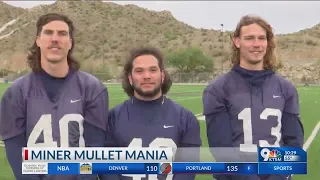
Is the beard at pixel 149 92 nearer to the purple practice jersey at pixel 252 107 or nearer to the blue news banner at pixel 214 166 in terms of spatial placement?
the purple practice jersey at pixel 252 107

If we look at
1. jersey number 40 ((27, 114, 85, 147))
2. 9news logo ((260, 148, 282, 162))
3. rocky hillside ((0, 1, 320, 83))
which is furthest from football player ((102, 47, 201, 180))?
rocky hillside ((0, 1, 320, 83))

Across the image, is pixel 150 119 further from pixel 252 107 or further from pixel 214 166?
pixel 252 107

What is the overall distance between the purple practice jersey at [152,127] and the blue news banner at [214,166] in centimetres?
8

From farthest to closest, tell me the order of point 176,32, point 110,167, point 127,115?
point 176,32, point 127,115, point 110,167

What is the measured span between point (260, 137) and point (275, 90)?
1.13 feet

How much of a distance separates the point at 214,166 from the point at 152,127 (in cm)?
48

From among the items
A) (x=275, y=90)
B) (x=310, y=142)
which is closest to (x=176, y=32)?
(x=310, y=142)

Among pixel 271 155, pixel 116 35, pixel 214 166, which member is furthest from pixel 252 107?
pixel 116 35

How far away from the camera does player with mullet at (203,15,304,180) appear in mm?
3225

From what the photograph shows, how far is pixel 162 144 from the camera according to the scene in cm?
320

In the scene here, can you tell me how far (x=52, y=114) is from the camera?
124 inches

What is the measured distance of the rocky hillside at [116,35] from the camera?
205ft

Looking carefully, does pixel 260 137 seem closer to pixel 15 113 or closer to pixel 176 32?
pixel 15 113

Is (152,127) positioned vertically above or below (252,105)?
below
